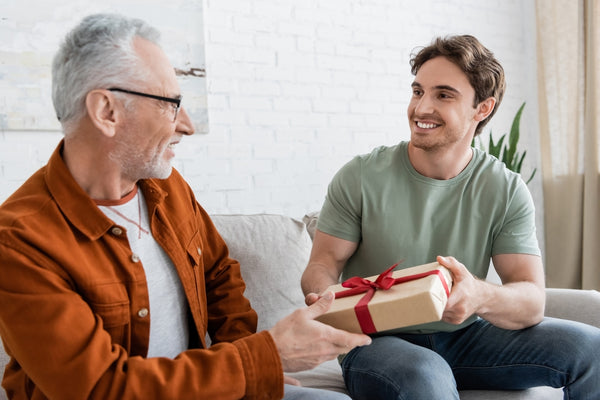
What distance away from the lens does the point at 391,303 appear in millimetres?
1240

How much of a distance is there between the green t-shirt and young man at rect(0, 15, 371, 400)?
540 mm

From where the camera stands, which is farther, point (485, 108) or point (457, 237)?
point (485, 108)

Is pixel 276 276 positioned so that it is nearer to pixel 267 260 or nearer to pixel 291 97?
pixel 267 260

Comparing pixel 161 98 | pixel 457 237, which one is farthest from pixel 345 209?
pixel 161 98

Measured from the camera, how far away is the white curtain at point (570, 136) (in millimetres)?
3670

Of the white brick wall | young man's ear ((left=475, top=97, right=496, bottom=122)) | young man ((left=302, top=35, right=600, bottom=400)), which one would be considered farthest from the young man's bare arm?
the white brick wall

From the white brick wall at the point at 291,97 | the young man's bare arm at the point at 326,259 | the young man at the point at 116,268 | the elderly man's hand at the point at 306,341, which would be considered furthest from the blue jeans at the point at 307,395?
the white brick wall at the point at 291,97

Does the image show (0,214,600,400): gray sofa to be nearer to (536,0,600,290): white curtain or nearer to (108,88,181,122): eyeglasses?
(108,88,181,122): eyeglasses

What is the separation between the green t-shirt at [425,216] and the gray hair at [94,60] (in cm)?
81

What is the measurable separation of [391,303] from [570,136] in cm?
311

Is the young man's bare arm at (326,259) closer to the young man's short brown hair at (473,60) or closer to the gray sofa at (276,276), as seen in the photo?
the gray sofa at (276,276)

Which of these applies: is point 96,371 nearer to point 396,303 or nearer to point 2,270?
point 2,270

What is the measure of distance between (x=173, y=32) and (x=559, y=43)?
259 cm

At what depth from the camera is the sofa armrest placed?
1.97 metres
